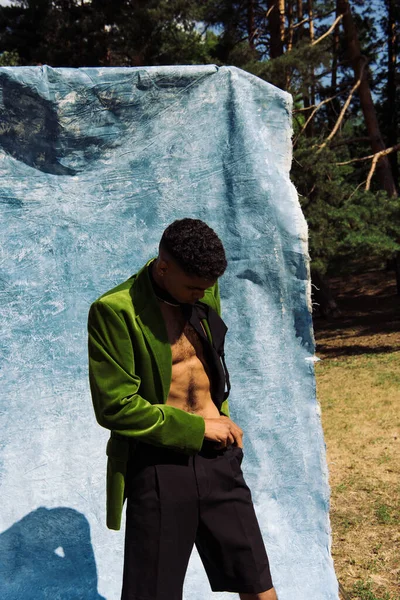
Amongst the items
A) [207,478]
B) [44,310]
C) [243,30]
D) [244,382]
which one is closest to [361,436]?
[244,382]

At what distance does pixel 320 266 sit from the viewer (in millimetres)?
10781

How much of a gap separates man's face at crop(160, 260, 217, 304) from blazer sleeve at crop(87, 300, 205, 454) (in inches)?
7.9

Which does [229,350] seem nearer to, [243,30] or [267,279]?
[267,279]

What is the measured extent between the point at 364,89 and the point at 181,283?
1264 cm

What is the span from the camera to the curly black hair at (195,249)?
2.12m

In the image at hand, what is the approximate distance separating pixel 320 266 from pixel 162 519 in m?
8.85

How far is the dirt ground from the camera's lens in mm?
3742

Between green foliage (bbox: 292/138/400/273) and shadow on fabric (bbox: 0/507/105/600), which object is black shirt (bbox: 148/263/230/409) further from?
green foliage (bbox: 292/138/400/273)

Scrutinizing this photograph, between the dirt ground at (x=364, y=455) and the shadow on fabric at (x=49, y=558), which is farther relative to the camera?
the dirt ground at (x=364, y=455)

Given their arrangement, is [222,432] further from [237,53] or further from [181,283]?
[237,53]

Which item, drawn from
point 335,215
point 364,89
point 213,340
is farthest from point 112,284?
point 364,89

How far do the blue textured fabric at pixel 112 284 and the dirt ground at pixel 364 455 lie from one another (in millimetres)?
542

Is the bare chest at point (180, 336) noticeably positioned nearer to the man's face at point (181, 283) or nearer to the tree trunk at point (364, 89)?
the man's face at point (181, 283)

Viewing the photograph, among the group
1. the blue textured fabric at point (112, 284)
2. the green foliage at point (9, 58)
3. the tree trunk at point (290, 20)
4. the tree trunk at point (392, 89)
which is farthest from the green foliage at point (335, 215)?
the tree trunk at point (392, 89)
